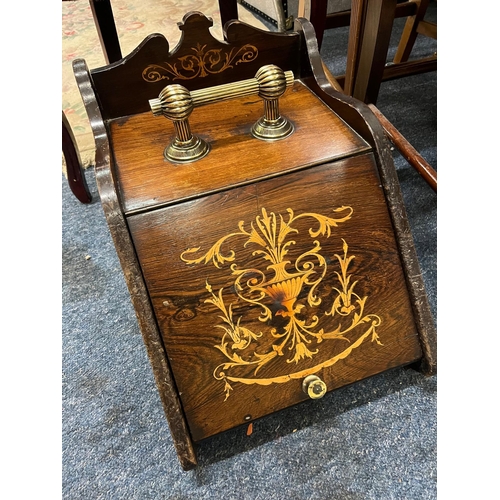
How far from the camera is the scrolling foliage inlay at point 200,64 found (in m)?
0.79

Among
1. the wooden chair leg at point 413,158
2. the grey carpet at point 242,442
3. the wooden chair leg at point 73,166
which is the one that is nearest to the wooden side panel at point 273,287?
the grey carpet at point 242,442

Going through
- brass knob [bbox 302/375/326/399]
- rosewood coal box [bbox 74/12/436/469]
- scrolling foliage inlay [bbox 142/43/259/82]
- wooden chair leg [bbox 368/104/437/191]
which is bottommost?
brass knob [bbox 302/375/326/399]

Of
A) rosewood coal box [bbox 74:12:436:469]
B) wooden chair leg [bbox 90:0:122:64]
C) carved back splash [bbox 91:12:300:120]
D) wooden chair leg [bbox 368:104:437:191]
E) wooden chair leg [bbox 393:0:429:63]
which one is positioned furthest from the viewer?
wooden chair leg [bbox 393:0:429:63]

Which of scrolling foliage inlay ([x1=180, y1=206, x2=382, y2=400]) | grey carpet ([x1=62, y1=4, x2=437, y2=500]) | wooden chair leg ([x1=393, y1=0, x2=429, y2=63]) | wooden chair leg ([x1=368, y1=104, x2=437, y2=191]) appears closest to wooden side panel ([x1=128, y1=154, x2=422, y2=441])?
scrolling foliage inlay ([x1=180, y1=206, x2=382, y2=400])

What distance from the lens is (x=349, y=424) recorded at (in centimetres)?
80

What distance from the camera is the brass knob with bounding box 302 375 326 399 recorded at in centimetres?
71

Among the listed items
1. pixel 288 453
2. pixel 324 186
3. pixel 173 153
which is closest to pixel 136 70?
pixel 173 153

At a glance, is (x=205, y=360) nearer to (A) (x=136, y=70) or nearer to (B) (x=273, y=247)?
(B) (x=273, y=247)

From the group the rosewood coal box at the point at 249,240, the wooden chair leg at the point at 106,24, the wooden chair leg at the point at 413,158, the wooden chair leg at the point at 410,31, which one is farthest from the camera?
the wooden chair leg at the point at 410,31

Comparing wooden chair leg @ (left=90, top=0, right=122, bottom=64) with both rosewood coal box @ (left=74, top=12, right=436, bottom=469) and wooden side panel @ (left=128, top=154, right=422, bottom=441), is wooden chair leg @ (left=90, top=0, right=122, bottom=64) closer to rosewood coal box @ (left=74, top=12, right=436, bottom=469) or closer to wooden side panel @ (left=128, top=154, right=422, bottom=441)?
rosewood coal box @ (left=74, top=12, right=436, bottom=469)

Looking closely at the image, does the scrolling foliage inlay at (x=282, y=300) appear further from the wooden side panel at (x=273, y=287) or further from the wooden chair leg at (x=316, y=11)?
the wooden chair leg at (x=316, y=11)

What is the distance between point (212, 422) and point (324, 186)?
1.36 ft

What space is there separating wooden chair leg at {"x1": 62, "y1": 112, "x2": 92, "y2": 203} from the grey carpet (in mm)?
473

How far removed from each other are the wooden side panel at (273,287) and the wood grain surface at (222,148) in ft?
0.07
